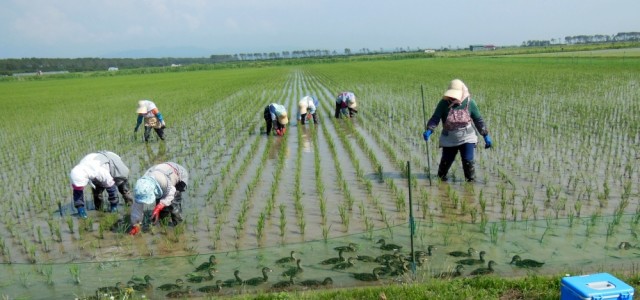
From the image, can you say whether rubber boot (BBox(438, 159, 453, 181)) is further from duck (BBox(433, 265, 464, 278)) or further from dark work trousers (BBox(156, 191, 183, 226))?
dark work trousers (BBox(156, 191, 183, 226))

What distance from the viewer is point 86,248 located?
15.9 ft

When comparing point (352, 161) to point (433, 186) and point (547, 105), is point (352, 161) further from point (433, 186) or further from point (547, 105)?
point (547, 105)

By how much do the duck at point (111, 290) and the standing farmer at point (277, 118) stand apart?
6487mm

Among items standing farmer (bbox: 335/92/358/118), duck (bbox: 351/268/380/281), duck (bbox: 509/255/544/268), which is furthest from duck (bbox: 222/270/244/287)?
standing farmer (bbox: 335/92/358/118)

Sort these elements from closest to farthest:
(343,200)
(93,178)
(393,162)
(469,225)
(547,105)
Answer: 1. (469,225)
2. (93,178)
3. (343,200)
4. (393,162)
5. (547,105)

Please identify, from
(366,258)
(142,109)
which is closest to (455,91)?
(366,258)

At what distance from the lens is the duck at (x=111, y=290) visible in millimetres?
3644

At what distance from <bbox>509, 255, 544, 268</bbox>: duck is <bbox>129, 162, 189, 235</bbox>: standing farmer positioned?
3258 mm

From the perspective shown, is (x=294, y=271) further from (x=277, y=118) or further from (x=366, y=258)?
(x=277, y=118)

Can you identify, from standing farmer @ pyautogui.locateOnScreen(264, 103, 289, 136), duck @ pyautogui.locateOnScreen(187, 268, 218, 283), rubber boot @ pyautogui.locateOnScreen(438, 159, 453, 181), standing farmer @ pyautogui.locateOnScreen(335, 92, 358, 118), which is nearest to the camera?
duck @ pyautogui.locateOnScreen(187, 268, 218, 283)

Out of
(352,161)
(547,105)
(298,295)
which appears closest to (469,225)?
(298,295)

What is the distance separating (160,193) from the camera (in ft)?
16.5

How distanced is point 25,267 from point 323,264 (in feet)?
8.47

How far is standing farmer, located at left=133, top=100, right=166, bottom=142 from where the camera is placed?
30.8 ft
